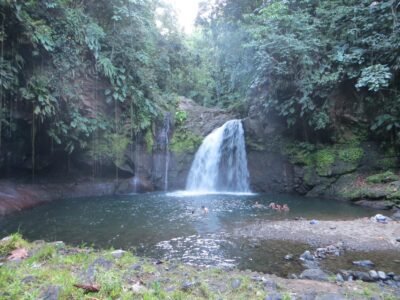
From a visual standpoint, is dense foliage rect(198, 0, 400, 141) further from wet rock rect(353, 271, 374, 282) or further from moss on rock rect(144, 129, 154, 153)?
wet rock rect(353, 271, 374, 282)

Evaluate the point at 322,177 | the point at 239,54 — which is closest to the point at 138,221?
the point at 322,177

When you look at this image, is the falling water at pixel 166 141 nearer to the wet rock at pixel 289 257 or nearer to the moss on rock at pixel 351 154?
the moss on rock at pixel 351 154

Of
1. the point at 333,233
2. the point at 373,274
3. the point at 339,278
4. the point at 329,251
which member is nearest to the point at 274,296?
the point at 339,278

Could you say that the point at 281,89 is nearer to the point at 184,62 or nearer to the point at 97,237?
the point at 184,62

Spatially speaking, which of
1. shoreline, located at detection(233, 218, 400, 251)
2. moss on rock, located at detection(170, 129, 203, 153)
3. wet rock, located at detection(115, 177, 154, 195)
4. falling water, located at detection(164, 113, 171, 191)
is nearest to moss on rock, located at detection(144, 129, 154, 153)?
falling water, located at detection(164, 113, 171, 191)

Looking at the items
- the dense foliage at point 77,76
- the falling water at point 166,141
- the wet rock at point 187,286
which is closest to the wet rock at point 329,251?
the wet rock at point 187,286

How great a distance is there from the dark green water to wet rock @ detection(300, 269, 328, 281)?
1.22 feet

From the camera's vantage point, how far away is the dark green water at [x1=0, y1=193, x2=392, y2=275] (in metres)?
6.08

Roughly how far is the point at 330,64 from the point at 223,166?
21.1 feet

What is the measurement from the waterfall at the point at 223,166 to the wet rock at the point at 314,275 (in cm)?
1083

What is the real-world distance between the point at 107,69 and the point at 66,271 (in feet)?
35.5

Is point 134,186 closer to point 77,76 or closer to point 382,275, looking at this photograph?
point 77,76

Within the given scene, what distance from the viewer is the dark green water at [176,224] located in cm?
608

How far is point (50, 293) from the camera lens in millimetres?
3275
